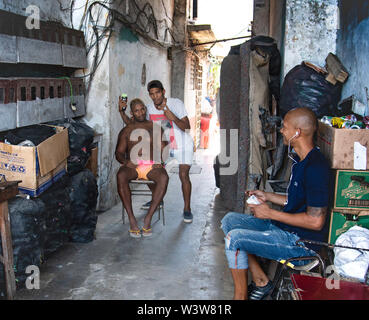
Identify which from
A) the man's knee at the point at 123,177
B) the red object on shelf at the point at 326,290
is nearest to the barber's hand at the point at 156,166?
the man's knee at the point at 123,177

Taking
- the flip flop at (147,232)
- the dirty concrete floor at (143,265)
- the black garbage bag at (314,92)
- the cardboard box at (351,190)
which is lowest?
the dirty concrete floor at (143,265)

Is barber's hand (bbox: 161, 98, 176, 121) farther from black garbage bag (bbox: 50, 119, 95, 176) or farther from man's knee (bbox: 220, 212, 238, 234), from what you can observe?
man's knee (bbox: 220, 212, 238, 234)

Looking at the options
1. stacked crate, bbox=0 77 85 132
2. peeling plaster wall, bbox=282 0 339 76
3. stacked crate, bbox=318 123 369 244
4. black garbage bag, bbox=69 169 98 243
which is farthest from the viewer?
peeling plaster wall, bbox=282 0 339 76

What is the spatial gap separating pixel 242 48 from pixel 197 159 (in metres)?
5.29

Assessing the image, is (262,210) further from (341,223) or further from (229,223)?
(341,223)

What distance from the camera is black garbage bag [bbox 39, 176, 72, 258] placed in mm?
3624

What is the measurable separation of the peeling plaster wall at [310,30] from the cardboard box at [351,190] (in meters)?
1.85

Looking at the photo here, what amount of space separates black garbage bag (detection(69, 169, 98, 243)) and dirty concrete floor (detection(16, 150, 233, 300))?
108mm

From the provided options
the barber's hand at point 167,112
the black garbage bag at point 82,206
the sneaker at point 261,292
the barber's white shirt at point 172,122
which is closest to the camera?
the sneaker at point 261,292

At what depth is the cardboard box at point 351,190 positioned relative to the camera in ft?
9.06

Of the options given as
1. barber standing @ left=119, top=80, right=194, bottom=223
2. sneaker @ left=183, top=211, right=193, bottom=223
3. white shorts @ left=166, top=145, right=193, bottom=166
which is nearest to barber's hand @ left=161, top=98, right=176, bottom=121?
barber standing @ left=119, top=80, right=194, bottom=223

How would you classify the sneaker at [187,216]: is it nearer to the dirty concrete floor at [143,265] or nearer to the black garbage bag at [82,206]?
the dirty concrete floor at [143,265]

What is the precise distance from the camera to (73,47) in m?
4.86
